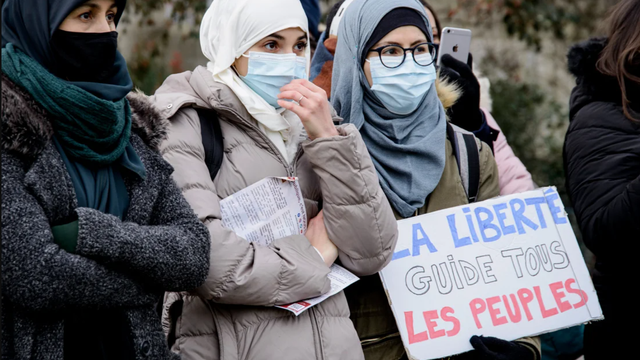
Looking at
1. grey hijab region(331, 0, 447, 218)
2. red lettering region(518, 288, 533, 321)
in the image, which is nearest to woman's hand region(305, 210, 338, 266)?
grey hijab region(331, 0, 447, 218)

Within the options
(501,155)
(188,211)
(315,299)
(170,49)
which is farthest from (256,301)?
(170,49)

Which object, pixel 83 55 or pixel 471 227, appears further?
pixel 471 227

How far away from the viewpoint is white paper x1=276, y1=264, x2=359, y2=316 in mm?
2471

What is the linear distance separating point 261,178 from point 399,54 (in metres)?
0.93

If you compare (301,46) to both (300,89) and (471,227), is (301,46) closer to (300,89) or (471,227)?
(300,89)

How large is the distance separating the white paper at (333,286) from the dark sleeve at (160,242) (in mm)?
372

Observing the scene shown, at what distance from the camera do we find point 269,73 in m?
2.78

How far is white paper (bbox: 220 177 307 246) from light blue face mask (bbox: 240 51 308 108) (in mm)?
371

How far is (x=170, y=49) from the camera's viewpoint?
8.66m

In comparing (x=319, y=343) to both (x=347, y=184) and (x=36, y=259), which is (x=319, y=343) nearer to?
(x=347, y=184)

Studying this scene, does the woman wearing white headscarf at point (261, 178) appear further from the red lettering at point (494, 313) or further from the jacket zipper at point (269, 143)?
the red lettering at point (494, 313)

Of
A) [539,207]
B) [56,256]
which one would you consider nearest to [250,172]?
[56,256]

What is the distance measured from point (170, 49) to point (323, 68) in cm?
524

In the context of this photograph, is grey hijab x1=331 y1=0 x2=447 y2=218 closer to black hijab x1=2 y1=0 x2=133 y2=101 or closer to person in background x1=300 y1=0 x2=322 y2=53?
Result: black hijab x1=2 y1=0 x2=133 y2=101
